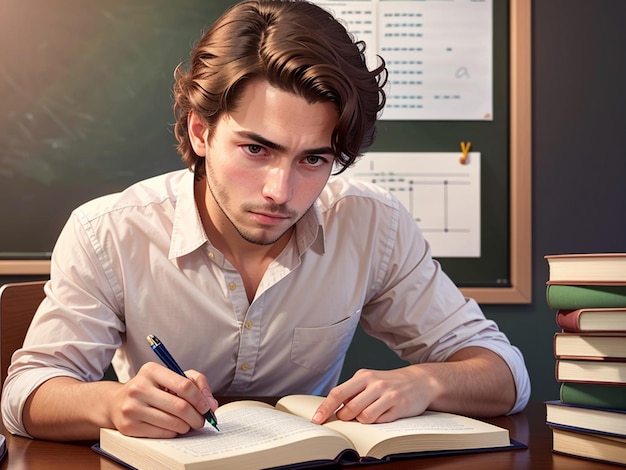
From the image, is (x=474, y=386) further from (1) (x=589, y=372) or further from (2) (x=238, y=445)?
(2) (x=238, y=445)

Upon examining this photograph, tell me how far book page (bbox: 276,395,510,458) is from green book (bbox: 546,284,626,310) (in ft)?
0.67

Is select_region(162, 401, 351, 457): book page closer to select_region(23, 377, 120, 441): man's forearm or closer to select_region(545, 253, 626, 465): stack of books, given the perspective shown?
select_region(23, 377, 120, 441): man's forearm

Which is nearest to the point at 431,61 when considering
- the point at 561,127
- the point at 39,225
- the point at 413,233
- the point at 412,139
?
the point at 412,139

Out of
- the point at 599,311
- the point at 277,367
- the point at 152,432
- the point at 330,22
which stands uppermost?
the point at 330,22

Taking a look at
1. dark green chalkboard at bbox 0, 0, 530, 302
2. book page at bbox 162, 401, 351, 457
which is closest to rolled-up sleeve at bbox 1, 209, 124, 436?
book page at bbox 162, 401, 351, 457

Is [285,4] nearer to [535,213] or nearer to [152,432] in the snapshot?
[152,432]

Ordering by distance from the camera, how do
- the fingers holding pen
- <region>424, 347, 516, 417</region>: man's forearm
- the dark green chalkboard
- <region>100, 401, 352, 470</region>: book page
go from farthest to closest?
the dark green chalkboard → <region>424, 347, 516, 417</region>: man's forearm → the fingers holding pen → <region>100, 401, 352, 470</region>: book page

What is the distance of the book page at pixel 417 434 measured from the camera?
977mm

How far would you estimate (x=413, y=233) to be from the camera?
1671 mm

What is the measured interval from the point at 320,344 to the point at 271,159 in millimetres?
439

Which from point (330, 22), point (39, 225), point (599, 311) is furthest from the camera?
point (39, 225)

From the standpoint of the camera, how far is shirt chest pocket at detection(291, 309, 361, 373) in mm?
1544

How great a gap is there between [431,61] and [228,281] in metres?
1.42

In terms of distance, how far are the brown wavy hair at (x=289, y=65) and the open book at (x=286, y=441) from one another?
0.50m
